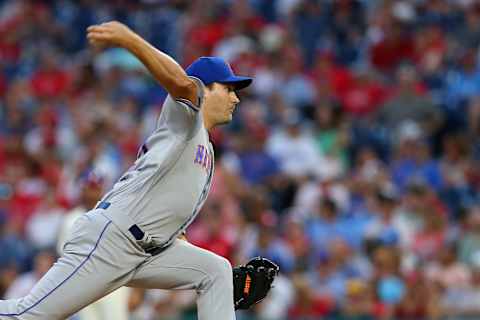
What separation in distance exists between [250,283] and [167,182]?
843 mm

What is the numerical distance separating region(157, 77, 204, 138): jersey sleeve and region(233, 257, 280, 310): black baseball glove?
974 mm

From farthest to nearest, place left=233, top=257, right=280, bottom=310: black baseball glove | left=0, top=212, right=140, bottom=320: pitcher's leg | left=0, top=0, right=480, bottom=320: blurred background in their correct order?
left=0, top=0, right=480, bottom=320: blurred background < left=233, top=257, right=280, bottom=310: black baseball glove < left=0, top=212, right=140, bottom=320: pitcher's leg

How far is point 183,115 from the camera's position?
5.64 metres

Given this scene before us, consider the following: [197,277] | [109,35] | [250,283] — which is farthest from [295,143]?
[109,35]

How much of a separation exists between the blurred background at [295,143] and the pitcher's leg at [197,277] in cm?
196

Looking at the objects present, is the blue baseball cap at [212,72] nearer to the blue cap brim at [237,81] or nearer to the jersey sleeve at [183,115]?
the blue cap brim at [237,81]

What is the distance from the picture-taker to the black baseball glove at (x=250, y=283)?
6.31m

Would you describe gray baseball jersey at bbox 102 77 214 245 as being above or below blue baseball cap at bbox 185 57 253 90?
below

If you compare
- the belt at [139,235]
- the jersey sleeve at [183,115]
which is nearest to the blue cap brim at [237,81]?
the jersey sleeve at [183,115]

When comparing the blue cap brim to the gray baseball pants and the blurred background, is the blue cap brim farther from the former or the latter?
the blurred background

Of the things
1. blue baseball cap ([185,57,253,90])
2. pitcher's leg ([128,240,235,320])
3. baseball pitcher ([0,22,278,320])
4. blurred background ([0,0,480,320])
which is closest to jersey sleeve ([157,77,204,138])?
baseball pitcher ([0,22,278,320])

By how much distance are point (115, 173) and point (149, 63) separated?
7.17m

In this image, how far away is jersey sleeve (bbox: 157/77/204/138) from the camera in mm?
5574

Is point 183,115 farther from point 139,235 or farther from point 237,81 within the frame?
point 139,235
